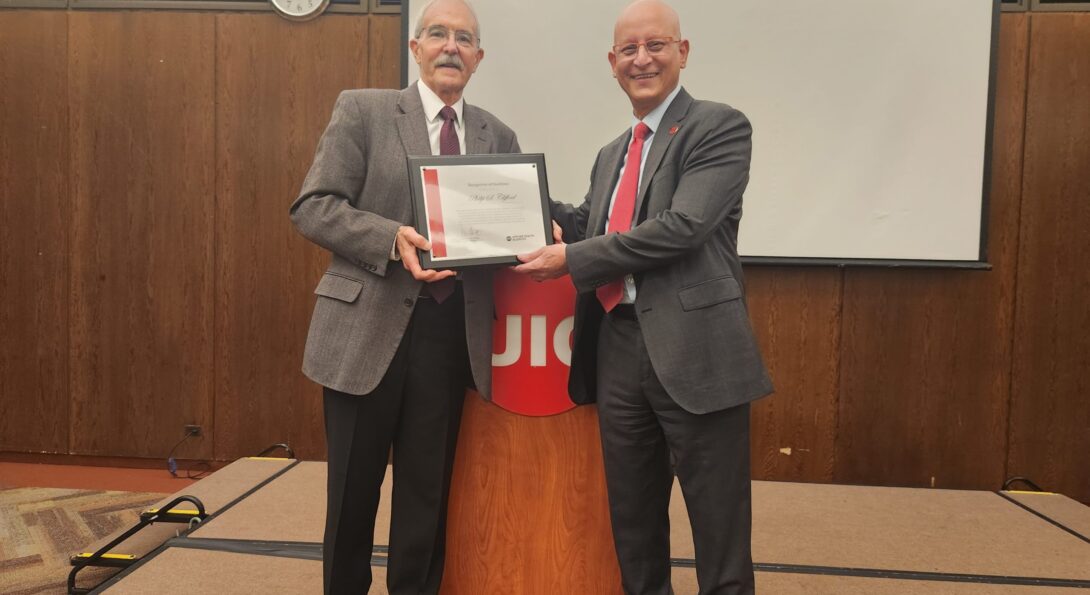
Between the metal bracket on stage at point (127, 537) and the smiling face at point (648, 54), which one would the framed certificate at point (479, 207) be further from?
the metal bracket on stage at point (127, 537)

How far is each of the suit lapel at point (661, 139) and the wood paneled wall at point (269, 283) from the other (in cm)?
198

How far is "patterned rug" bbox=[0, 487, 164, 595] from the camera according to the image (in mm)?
2512

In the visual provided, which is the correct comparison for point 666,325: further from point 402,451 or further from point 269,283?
point 269,283

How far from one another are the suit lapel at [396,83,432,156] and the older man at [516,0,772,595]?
0.39 metres

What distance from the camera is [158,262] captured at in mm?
3820

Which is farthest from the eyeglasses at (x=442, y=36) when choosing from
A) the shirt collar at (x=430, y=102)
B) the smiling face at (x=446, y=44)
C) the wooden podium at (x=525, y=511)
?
the wooden podium at (x=525, y=511)

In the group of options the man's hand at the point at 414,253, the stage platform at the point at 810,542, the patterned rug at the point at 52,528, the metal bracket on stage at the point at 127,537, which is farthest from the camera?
the patterned rug at the point at 52,528

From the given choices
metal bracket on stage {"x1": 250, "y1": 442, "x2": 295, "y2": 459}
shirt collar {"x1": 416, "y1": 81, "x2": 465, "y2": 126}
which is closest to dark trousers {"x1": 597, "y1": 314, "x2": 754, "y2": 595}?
shirt collar {"x1": 416, "y1": 81, "x2": 465, "y2": 126}

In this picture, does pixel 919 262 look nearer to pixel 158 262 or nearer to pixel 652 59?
pixel 652 59

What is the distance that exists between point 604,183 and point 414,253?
22.8 inches

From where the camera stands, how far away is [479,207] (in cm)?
162

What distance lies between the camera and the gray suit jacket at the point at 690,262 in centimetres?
163

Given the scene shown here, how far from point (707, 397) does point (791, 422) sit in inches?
86.6

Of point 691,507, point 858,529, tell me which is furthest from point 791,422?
point 691,507
